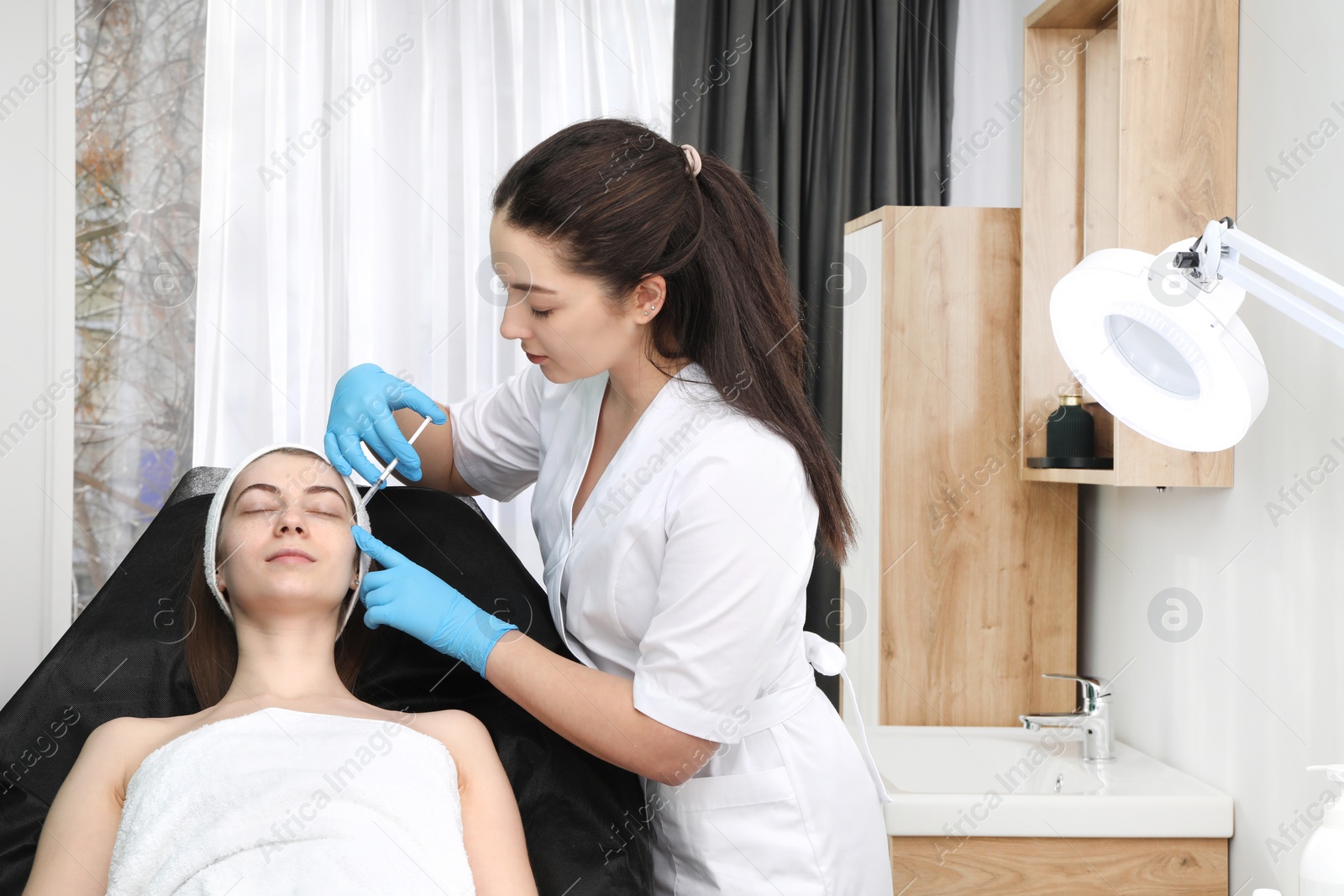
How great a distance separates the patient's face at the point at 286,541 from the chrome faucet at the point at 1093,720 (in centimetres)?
119

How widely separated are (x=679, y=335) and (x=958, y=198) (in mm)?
1472

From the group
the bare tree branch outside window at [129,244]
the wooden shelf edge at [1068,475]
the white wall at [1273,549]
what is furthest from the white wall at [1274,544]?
the bare tree branch outside window at [129,244]

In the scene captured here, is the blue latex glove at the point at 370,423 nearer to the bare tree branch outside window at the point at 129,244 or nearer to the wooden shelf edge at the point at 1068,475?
the wooden shelf edge at the point at 1068,475

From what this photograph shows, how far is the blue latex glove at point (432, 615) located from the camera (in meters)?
1.15

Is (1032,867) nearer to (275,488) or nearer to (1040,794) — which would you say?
(1040,794)

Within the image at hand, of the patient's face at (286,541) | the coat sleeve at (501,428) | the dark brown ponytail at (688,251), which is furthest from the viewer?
the coat sleeve at (501,428)

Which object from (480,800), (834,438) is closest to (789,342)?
(480,800)

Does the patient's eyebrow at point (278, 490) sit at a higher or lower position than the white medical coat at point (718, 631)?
higher

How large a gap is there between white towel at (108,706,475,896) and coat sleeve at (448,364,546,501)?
0.47m

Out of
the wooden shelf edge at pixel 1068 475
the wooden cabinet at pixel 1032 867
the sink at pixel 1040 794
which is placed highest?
the wooden shelf edge at pixel 1068 475

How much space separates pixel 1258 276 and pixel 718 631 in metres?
0.66

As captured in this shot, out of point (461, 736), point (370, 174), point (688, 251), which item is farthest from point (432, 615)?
point (370, 174)

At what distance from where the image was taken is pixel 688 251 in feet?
3.86

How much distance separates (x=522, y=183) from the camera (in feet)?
3.74
